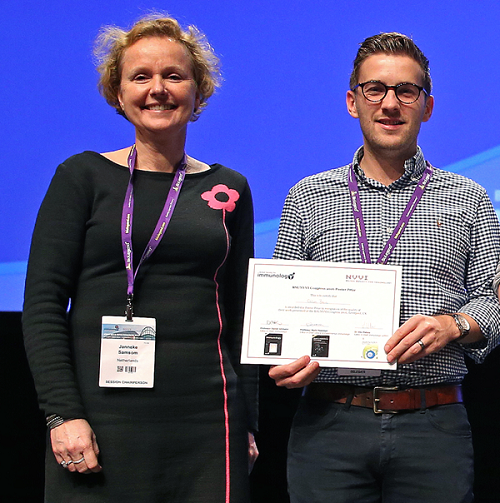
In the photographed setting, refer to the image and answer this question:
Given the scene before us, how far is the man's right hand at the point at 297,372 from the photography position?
1.62 meters

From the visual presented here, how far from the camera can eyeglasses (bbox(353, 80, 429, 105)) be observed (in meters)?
1.84

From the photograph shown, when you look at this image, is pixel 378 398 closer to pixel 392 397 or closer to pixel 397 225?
pixel 392 397

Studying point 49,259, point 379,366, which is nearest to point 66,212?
point 49,259

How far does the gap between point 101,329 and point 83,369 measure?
4.2 inches

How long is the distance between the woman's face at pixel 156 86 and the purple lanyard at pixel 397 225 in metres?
0.54

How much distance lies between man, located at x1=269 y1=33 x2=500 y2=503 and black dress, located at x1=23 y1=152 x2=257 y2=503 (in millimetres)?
220

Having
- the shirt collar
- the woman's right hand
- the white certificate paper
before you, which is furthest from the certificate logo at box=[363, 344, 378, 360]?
the woman's right hand

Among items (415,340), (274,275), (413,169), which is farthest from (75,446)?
(413,169)

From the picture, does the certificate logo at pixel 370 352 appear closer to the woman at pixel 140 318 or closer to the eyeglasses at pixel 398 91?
the woman at pixel 140 318

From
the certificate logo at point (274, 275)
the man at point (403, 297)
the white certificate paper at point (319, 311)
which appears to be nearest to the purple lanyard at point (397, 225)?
the man at point (403, 297)

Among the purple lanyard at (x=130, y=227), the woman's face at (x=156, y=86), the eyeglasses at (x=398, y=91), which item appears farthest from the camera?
the eyeglasses at (x=398, y=91)

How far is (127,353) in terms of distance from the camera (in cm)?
158

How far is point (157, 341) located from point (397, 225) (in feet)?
2.43

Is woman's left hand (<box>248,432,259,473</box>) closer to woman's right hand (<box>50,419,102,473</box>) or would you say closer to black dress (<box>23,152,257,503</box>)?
black dress (<box>23,152,257,503</box>)
